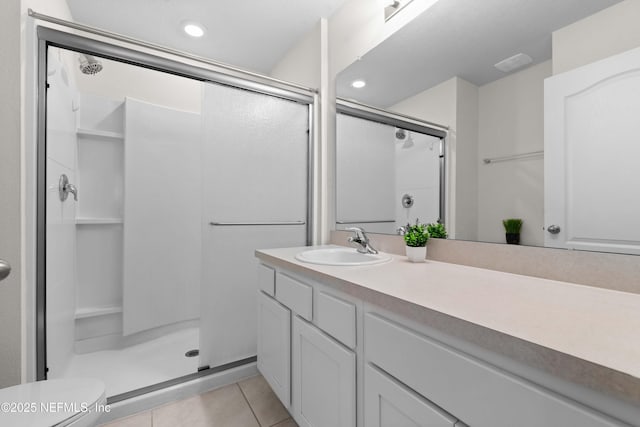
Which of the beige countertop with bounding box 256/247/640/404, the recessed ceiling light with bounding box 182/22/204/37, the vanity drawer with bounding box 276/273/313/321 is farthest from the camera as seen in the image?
the recessed ceiling light with bounding box 182/22/204/37

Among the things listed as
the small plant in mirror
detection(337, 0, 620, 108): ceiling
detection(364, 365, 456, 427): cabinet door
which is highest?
detection(337, 0, 620, 108): ceiling

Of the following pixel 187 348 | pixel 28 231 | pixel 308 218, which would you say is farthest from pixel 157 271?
pixel 308 218

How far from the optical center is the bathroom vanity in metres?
0.44

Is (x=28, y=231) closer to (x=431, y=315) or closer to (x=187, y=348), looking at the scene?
(x=187, y=348)

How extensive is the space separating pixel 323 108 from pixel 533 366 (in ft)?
6.33

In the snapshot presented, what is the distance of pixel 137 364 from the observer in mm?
1905

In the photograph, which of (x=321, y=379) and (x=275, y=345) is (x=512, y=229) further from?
(x=275, y=345)

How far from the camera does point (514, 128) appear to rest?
3.42 feet

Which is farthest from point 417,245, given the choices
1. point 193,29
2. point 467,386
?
point 193,29

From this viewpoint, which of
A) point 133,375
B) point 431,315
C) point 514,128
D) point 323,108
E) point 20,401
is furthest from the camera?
point 323,108

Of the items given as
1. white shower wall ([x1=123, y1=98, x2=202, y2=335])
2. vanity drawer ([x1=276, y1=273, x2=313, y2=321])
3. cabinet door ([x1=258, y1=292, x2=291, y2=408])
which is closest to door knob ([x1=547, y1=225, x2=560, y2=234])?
vanity drawer ([x1=276, y1=273, x2=313, y2=321])

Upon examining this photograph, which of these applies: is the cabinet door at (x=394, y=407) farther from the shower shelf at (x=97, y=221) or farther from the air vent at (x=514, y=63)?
the shower shelf at (x=97, y=221)

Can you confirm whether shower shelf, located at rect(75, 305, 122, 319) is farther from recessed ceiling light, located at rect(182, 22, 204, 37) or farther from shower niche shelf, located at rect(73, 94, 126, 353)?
recessed ceiling light, located at rect(182, 22, 204, 37)

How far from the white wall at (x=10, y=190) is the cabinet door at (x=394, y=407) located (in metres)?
1.46
